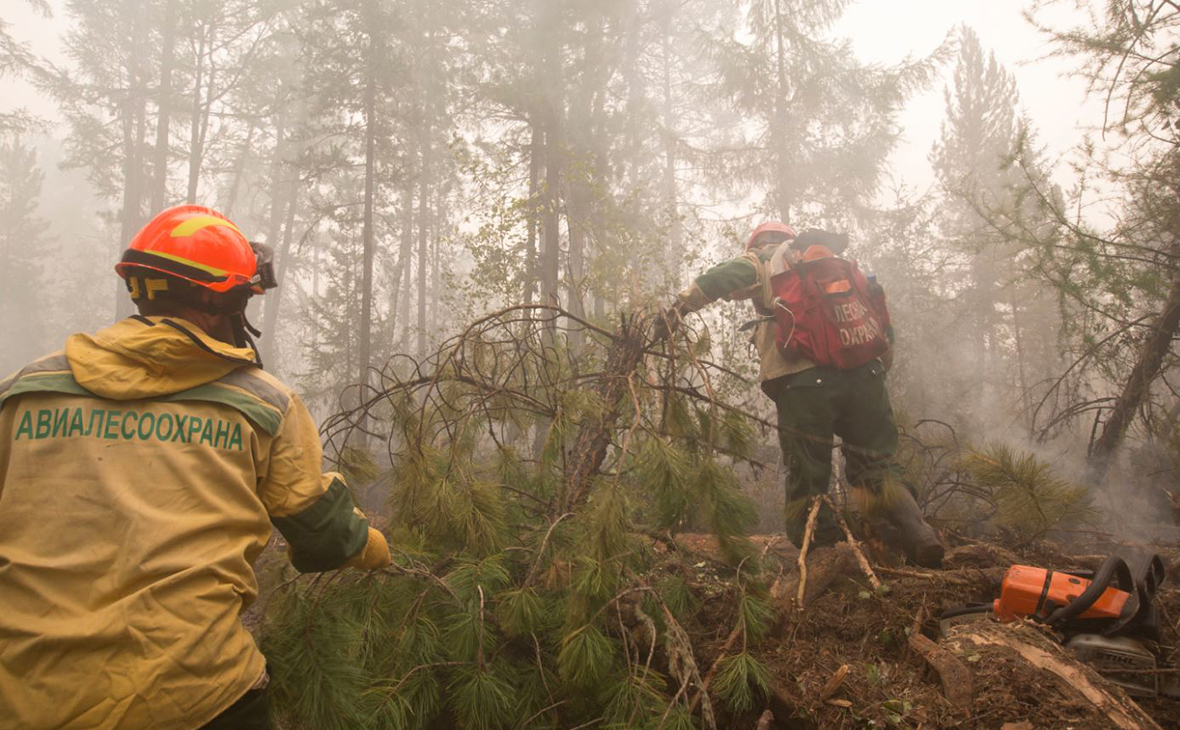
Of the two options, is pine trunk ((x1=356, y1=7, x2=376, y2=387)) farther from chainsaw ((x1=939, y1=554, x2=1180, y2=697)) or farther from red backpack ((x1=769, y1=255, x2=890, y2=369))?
chainsaw ((x1=939, y1=554, x2=1180, y2=697))

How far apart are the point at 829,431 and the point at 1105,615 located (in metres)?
1.49

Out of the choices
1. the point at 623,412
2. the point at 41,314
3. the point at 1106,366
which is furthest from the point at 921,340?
the point at 41,314

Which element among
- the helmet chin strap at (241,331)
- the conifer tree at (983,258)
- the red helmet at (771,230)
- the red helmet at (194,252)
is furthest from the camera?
the conifer tree at (983,258)

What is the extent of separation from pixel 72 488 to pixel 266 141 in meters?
25.1

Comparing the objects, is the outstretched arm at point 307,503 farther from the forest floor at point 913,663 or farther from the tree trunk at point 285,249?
the tree trunk at point 285,249

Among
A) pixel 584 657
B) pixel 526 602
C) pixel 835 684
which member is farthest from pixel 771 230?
pixel 584 657

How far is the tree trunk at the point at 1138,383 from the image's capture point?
176 inches

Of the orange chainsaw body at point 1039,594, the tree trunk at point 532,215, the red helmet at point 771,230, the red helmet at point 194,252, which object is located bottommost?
the orange chainsaw body at point 1039,594

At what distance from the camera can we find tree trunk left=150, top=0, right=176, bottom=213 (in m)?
16.1

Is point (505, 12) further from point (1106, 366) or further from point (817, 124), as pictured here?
point (1106, 366)

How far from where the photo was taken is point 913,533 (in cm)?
313

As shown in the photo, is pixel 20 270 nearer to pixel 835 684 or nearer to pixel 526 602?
pixel 526 602

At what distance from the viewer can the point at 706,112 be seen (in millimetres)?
22250

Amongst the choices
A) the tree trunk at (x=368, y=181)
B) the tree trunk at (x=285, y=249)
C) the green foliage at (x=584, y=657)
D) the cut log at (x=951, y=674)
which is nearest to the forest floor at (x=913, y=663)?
the cut log at (x=951, y=674)
